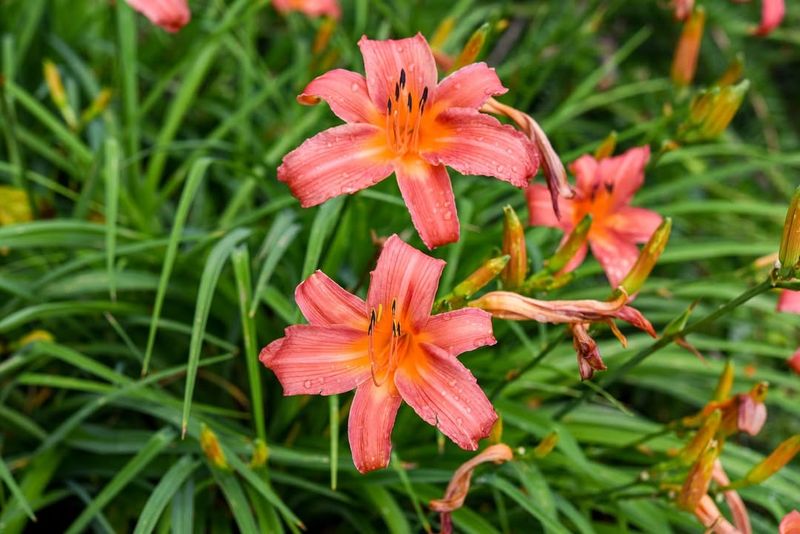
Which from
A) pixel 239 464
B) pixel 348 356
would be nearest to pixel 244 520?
pixel 239 464

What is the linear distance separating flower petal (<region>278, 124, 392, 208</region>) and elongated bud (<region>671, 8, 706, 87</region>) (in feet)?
2.87

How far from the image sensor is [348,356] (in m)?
1.19

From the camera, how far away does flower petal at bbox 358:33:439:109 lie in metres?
1.28

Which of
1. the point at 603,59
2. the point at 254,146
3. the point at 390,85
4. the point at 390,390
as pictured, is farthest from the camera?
the point at 603,59

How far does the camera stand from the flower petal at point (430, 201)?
117 centimetres

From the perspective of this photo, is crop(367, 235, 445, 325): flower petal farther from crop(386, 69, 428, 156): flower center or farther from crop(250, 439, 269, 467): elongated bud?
crop(250, 439, 269, 467): elongated bud

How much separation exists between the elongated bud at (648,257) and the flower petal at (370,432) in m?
0.38

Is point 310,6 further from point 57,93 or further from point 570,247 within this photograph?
point 570,247

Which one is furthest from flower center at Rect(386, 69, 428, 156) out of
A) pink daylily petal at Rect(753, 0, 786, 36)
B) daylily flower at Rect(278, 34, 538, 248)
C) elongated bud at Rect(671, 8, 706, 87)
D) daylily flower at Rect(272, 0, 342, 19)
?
daylily flower at Rect(272, 0, 342, 19)

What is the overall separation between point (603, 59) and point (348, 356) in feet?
6.90

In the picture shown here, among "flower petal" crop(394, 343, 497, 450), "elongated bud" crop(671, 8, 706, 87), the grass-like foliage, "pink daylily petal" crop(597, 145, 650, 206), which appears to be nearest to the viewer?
"flower petal" crop(394, 343, 497, 450)

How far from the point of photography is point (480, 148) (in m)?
1.23

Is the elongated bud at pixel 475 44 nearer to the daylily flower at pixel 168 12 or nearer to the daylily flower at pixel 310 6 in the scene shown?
the daylily flower at pixel 168 12

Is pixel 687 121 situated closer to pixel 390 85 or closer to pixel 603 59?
pixel 390 85
